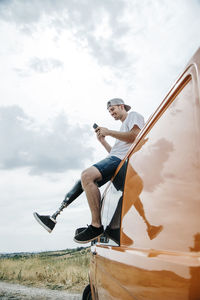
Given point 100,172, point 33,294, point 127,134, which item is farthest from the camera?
point 33,294

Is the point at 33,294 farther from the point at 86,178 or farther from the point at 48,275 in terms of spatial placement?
the point at 86,178

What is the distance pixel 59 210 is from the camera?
392 centimetres

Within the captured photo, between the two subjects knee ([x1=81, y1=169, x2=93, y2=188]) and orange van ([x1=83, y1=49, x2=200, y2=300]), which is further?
knee ([x1=81, y1=169, x2=93, y2=188])

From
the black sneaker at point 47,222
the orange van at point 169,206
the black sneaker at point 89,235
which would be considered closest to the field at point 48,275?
the black sneaker at point 47,222

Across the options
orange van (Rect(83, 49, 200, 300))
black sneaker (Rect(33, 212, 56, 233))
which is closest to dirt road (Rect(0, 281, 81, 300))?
black sneaker (Rect(33, 212, 56, 233))

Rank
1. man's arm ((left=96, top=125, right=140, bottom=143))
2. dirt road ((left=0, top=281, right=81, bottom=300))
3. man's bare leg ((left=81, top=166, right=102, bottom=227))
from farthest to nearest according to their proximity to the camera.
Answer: dirt road ((left=0, top=281, right=81, bottom=300)), man's arm ((left=96, top=125, right=140, bottom=143)), man's bare leg ((left=81, top=166, right=102, bottom=227))

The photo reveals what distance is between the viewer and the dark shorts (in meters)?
3.27

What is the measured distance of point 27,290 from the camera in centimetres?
723

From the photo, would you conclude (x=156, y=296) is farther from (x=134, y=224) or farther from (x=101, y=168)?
(x=101, y=168)

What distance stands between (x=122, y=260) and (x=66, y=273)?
7569 mm

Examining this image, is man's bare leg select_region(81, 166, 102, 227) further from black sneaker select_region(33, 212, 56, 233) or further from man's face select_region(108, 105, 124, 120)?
man's face select_region(108, 105, 124, 120)

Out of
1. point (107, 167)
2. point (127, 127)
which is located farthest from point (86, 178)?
point (127, 127)

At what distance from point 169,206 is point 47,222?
9.70 ft

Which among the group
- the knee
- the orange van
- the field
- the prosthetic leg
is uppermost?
the knee
